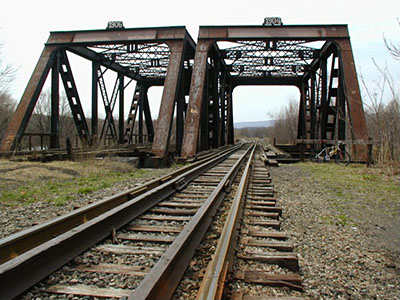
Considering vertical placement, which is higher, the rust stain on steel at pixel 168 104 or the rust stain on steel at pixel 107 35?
the rust stain on steel at pixel 107 35

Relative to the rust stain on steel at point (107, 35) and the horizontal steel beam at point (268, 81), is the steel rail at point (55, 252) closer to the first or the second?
the rust stain on steel at point (107, 35)

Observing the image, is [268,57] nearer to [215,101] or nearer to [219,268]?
[215,101]

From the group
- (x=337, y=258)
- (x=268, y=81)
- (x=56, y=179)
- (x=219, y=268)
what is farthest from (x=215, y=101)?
(x=219, y=268)

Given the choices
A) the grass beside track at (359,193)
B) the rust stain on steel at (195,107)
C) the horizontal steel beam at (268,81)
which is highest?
the horizontal steel beam at (268,81)

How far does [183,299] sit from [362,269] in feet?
5.65

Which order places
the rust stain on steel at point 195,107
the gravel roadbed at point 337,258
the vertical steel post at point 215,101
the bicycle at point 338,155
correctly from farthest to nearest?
the vertical steel post at point 215,101 → the bicycle at point 338,155 → the rust stain on steel at point 195,107 → the gravel roadbed at point 337,258

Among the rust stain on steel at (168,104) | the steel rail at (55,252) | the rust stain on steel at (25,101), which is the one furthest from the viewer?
the rust stain on steel at (25,101)

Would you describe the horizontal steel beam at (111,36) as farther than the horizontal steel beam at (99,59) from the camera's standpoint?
No

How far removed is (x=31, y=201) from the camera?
5.23 m

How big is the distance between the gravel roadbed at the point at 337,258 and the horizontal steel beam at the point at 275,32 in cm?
1031

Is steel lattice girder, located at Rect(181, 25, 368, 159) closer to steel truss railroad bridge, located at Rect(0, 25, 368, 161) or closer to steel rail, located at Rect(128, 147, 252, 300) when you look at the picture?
steel truss railroad bridge, located at Rect(0, 25, 368, 161)

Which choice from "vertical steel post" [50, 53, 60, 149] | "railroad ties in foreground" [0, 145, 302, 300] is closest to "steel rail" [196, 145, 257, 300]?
"railroad ties in foreground" [0, 145, 302, 300]

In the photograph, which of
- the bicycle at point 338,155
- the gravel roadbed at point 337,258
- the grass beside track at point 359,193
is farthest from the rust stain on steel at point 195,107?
the gravel roadbed at point 337,258

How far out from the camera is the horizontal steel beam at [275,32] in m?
13.3
